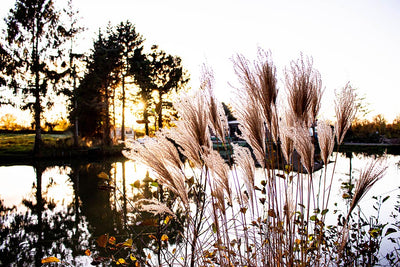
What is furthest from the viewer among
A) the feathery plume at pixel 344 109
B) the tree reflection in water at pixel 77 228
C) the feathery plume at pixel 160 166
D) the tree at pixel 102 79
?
the tree at pixel 102 79

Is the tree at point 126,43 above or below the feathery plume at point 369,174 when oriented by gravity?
above

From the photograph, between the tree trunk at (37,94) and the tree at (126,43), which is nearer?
the tree trunk at (37,94)

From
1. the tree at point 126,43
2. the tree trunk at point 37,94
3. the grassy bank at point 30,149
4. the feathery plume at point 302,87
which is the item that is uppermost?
the tree at point 126,43

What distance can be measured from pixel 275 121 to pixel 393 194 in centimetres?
510

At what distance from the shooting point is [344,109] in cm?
155

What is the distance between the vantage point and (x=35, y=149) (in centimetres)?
1477

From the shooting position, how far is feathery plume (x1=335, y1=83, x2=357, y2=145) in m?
1.53

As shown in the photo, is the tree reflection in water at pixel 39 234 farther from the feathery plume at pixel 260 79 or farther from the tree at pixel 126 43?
the tree at pixel 126 43

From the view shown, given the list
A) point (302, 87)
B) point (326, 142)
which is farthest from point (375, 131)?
point (302, 87)

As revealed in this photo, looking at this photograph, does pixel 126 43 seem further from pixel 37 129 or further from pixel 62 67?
pixel 37 129

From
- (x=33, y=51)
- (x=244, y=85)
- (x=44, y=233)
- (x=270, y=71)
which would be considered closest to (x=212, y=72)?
(x=244, y=85)

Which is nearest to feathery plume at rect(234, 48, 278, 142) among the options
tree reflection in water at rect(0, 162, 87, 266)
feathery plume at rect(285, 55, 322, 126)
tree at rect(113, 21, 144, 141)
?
feathery plume at rect(285, 55, 322, 126)

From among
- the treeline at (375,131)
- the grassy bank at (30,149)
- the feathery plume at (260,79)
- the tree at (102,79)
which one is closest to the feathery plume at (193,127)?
the feathery plume at (260,79)

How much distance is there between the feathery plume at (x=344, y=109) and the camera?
153cm
